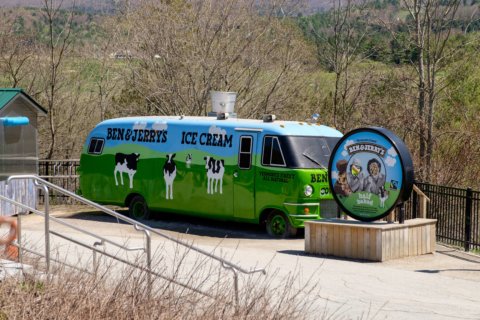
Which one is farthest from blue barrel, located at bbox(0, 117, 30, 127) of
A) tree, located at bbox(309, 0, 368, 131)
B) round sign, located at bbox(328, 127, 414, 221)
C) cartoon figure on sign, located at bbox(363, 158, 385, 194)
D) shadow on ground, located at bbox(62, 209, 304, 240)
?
tree, located at bbox(309, 0, 368, 131)

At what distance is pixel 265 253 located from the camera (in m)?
17.1

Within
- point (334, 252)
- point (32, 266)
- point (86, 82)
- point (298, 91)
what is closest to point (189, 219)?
point (334, 252)

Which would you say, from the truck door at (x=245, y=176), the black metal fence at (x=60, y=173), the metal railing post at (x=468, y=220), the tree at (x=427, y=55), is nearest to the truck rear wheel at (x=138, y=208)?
the truck door at (x=245, y=176)

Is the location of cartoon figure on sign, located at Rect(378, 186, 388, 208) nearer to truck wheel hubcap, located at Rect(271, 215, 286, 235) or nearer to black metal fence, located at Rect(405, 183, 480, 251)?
black metal fence, located at Rect(405, 183, 480, 251)

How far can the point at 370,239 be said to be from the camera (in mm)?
16438

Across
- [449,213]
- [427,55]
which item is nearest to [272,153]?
[449,213]

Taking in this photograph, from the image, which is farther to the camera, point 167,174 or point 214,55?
point 214,55

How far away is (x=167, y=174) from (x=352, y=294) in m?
9.38

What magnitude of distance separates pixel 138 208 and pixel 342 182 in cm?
679

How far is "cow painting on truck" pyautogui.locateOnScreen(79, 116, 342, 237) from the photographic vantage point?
19406 mm

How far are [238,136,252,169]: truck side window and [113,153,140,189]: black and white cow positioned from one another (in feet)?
10.7

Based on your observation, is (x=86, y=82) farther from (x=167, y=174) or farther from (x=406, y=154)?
(x=406, y=154)

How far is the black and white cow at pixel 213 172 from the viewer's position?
66.9 ft

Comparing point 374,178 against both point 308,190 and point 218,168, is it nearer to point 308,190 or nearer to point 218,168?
point 308,190
